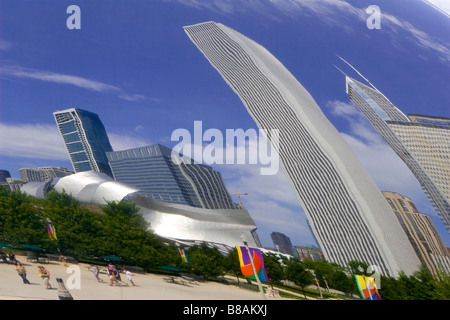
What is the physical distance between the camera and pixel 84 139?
37.4 feet

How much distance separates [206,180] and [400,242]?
878 cm

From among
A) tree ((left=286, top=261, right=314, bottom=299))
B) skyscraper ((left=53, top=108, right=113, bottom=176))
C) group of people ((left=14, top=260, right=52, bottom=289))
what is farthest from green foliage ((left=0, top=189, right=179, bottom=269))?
tree ((left=286, top=261, right=314, bottom=299))

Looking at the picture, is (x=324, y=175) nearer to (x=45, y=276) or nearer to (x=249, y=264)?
(x=249, y=264)

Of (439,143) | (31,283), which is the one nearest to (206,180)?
(31,283)

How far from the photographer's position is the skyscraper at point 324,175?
43.6ft

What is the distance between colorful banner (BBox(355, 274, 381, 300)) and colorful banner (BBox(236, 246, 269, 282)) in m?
2.93

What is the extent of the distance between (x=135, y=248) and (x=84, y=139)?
12.8 feet

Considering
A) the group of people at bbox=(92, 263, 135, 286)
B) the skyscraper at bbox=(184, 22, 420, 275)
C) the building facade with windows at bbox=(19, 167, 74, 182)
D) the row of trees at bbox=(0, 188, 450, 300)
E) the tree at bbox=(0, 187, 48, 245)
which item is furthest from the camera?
the skyscraper at bbox=(184, 22, 420, 275)

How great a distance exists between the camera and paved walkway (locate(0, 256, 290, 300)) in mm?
8070

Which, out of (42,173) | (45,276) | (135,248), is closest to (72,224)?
(42,173)

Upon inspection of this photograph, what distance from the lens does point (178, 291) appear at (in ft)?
29.7

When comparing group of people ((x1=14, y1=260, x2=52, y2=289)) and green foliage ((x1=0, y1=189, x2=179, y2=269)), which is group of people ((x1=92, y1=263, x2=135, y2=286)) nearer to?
green foliage ((x1=0, y1=189, x2=179, y2=269))

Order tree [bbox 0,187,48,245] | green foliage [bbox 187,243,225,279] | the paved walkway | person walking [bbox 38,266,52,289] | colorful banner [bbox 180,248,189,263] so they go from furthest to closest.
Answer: tree [bbox 0,187,48,245] < colorful banner [bbox 180,248,189,263] < green foliage [bbox 187,243,225,279] < person walking [bbox 38,266,52,289] < the paved walkway
